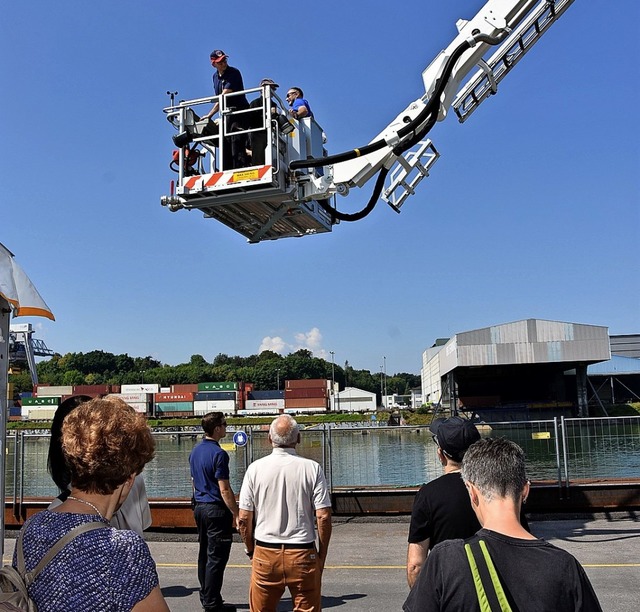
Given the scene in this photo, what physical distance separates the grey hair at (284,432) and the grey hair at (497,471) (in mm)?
2405

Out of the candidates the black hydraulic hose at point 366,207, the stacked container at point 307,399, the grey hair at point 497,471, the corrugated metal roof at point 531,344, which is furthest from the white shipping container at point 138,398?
the grey hair at point 497,471

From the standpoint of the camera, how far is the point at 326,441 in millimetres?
11656

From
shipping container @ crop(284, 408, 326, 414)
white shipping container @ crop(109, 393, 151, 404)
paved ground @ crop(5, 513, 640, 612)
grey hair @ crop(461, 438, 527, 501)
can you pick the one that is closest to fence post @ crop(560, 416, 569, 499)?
paved ground @ crop(5, 513, 640, 612)

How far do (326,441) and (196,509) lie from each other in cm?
543

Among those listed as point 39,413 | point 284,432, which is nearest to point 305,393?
point 39,413

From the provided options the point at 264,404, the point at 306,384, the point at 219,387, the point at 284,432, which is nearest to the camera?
the point at 284,432

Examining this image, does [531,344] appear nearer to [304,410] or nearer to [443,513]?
[443,513]

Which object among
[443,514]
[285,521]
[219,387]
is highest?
[219,387]

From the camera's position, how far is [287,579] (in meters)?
4.51

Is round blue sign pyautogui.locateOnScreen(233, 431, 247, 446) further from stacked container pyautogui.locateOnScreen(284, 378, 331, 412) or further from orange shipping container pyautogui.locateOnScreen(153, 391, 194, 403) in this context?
orange shipping container pyautogui.locateOnScreen(153, 391, 194, 403)

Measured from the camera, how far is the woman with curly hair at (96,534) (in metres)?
1.94

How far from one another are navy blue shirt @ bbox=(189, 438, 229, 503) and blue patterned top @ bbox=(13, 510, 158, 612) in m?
4.32

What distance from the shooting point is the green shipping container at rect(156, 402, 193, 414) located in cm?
11112

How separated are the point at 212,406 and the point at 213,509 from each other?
107m
